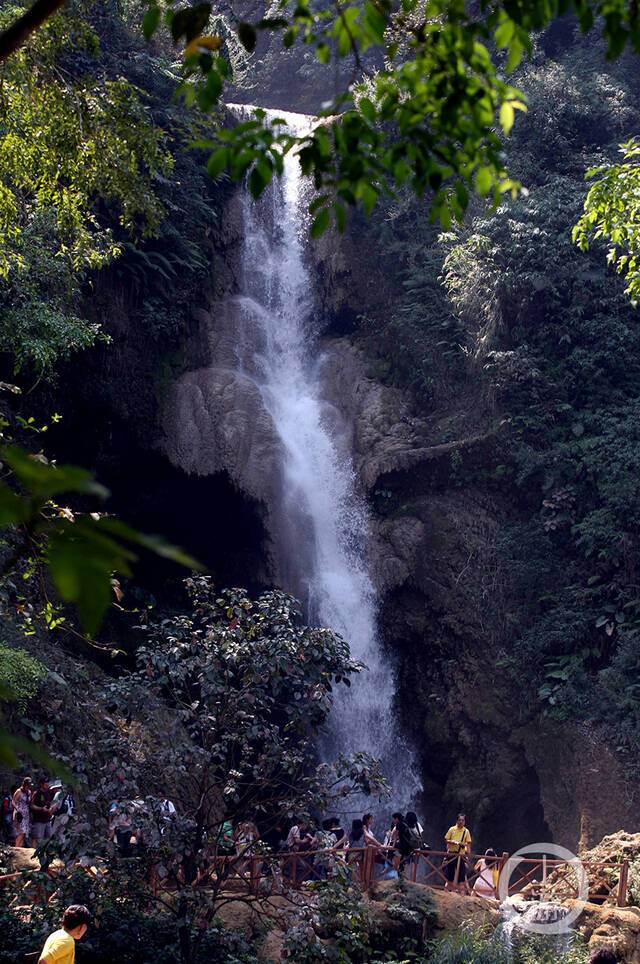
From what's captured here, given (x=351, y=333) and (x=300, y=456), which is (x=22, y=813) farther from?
(x=351, y=333)

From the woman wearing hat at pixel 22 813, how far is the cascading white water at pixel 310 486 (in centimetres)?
662

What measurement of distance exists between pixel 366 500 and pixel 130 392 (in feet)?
17.1

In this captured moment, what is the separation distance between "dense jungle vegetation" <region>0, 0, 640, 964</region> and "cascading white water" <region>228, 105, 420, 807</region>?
1.01 meters

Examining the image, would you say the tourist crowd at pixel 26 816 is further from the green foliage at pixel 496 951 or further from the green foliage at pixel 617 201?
the green foliage at pixel 617 201

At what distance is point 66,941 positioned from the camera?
5.23m

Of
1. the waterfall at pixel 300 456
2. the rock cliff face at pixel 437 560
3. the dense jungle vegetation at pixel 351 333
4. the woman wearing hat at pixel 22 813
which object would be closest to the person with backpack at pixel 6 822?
the woman wearing hat at pixel 22 813

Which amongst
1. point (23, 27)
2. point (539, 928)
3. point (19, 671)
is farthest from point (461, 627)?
point (23, 27)

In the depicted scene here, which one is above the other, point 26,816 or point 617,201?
point 617,201

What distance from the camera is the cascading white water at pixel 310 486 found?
1691 cm

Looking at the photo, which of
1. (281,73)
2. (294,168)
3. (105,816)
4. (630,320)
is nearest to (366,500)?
(630,320)

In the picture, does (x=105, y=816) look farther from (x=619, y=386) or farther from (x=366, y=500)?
(x=619, y=386)

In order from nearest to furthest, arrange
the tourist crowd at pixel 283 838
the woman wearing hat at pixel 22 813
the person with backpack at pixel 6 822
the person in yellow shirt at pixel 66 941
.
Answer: the person in yellow shirt at pixel 66 941 → the tourist crowd at pixel 283 838 → the woman wearing hat at pixel 22 813 → the person with backpack at pixel 6 822

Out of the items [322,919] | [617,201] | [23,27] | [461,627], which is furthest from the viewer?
[461,627]

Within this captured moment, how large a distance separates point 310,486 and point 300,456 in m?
0.76
